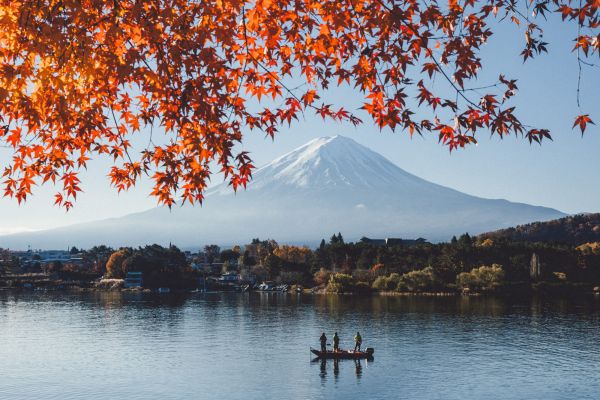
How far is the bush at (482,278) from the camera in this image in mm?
107625

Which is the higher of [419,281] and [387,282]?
[419,281]

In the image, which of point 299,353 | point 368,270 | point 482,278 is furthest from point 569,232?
point 299,353

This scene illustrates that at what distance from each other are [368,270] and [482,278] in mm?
26296

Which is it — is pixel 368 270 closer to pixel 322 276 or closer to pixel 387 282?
pixel 322 276

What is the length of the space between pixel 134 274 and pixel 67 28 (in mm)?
146761

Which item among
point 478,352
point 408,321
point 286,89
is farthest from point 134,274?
point 286,89

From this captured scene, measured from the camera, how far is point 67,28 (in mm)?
7727

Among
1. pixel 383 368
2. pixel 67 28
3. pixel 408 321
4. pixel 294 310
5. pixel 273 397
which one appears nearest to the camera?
pixel 67 28

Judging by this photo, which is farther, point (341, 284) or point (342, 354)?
point (341, 284)

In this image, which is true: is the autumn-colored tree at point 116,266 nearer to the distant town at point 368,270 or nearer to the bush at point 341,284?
the distant town at point 368,270

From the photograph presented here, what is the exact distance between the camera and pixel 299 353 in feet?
167

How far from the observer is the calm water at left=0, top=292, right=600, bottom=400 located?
38281 millimetres

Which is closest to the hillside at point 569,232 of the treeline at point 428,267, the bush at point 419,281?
the treeline at point 428,267

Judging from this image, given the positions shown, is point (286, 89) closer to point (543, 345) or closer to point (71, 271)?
point (543, 345)
